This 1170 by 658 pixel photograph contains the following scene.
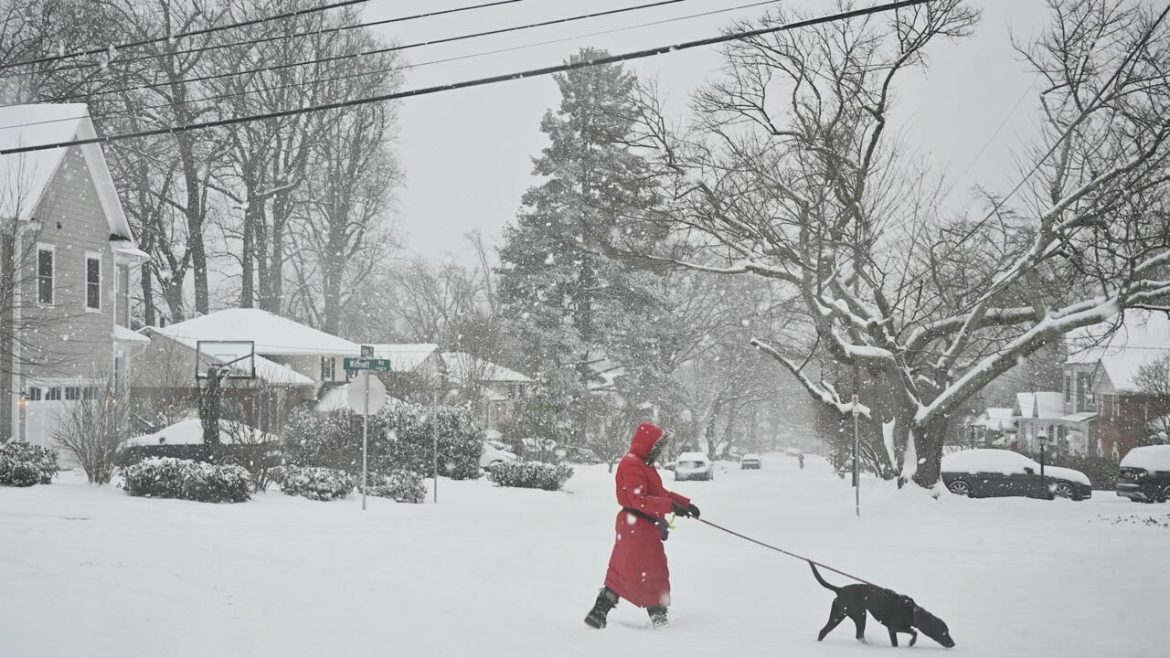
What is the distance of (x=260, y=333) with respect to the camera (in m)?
41.8

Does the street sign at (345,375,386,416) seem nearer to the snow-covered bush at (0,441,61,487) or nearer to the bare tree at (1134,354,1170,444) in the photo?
the snow-covered bush at (0,441,61,487)

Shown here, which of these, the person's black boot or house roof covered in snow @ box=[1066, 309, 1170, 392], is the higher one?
house roof covered in snow @ box=[1066, 309, 1170, 392]

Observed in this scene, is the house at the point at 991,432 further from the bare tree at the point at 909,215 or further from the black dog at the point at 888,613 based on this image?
the black dog at the point at 888,613

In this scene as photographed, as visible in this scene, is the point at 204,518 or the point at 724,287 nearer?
the point at 204,518

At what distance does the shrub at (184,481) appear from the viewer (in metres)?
16.4

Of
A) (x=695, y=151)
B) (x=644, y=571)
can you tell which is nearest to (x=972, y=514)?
(x=695, y=151)

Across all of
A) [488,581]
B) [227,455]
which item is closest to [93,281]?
[227,455]

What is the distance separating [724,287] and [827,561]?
42033 mm

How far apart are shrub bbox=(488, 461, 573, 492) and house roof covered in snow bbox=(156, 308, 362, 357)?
16303 millimetres

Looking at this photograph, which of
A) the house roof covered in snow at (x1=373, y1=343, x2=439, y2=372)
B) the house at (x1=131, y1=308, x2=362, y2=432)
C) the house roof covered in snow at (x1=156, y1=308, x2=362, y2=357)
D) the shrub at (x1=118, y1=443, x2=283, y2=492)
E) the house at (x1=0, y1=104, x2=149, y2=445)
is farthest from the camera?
the house roof covered in snow at (x1=373, y1=343, x2=439, y2=372)

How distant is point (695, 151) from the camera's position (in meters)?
20.9

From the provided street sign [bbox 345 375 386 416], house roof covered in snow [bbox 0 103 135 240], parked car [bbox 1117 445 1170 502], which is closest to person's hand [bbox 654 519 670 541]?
street sign [bbox 345 375 386 416]

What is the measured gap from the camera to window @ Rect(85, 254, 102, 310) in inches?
1085

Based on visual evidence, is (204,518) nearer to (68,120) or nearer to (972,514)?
(972,514)
